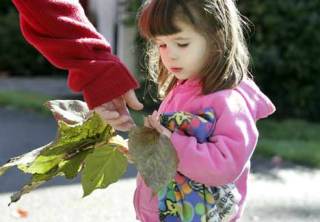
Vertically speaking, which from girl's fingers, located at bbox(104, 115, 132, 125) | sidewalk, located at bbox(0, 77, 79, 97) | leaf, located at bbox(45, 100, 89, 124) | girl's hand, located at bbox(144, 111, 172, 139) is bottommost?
sidewalk, located at bbox(0, 77, 79, 97)

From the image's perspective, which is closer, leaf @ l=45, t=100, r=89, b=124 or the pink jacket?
the pink jacket

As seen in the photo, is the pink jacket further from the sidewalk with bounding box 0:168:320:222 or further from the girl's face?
the sidewalk with bounding box 0:168:320:222

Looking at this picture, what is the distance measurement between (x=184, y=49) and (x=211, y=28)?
4.0 inches

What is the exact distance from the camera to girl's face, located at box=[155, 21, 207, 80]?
214 centimetres

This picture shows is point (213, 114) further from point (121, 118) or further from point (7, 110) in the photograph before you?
point (7, 110)

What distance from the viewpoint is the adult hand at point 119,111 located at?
7.27 feet

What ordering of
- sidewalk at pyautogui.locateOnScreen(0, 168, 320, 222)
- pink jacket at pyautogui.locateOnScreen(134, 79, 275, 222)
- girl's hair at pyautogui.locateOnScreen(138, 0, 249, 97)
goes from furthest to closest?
sidewalk at pyautogui.locateOnScreen(0, 168, 320, 222) → girl's hair at pyautogui.locateOnScreen(138, 0, 249, 97) → pink jacket at pyautogui.locateOnScreen(134, 79, 275, 222)

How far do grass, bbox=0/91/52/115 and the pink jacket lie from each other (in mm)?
6212


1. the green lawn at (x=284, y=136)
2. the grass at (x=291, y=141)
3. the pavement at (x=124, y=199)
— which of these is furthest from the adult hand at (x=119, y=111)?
the grass at (x=291, y=141)

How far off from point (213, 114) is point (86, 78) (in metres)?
0.38

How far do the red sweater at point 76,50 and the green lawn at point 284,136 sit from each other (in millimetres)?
3786

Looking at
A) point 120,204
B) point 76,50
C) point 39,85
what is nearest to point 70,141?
point 76,50

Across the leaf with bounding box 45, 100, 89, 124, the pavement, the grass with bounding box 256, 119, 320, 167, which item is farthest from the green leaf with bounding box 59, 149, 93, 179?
the grass with bounding box 256, 119, 320, 167

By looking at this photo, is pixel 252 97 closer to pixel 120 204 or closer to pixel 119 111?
pixel 119 111
